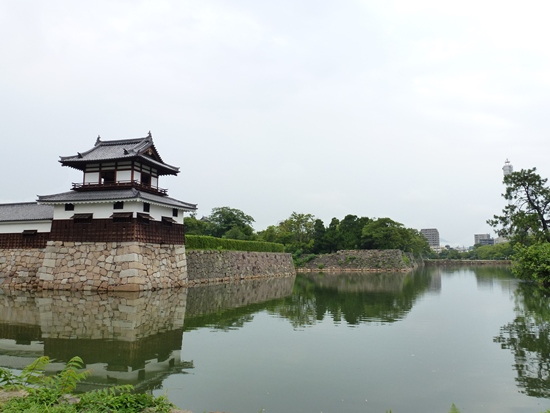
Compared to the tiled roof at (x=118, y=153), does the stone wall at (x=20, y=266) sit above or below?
below

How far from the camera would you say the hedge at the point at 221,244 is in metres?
30.7

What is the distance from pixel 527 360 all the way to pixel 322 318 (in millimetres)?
7084

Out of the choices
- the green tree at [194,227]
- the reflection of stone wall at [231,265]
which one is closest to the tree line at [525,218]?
the reflection of stone wall at [231,265]

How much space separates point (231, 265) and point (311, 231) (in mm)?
31658

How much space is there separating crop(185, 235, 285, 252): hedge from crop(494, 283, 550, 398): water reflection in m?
21.9

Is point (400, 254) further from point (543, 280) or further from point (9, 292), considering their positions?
point (9, 292)

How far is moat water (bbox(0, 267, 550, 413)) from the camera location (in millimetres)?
6344

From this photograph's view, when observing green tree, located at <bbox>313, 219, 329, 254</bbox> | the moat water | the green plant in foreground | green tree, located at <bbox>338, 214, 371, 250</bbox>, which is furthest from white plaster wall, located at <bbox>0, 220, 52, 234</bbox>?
green tree, located at <bbox>338, 214, 371, 250</bbox>

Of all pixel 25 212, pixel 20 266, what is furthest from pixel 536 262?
pixel 25 212

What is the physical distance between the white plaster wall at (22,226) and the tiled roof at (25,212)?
28cm

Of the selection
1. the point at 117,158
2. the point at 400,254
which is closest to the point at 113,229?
the point at 117,158

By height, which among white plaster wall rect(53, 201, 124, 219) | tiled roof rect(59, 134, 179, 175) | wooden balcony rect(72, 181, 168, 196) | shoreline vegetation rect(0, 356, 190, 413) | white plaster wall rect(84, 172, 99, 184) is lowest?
shoreline vegetation rect(0, 356, 190, 413)

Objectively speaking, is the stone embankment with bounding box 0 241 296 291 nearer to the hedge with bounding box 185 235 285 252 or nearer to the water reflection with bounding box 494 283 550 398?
the hedge with bounding box 185 235 285 252

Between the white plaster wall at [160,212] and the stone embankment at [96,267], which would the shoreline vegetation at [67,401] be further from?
the white plaster wall at [160,212]
